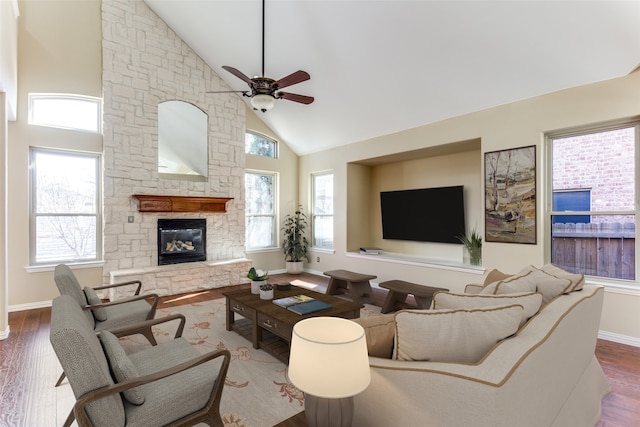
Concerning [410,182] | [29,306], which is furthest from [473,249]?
[29,306]

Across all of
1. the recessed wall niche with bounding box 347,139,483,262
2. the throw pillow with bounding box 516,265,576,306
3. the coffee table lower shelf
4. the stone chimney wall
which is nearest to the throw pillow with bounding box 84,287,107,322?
the coffee table lower shelf

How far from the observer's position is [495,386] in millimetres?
967

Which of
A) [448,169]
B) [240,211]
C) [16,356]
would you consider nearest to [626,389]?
[448,169]

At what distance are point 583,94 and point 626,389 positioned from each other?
9.67 ft

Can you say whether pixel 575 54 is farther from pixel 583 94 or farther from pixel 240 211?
pixel 240 211

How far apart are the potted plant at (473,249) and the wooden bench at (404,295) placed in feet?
2.96

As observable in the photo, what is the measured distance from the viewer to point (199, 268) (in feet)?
18.3

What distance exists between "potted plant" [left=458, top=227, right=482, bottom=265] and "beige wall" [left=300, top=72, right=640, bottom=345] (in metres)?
0.23

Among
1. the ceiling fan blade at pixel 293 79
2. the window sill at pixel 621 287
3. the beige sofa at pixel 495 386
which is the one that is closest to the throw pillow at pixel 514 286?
the beige sofa at pixel 495 386

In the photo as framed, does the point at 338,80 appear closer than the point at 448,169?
Yes

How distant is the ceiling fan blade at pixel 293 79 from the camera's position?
10.3 feet

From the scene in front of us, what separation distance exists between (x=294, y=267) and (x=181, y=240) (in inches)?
96.5

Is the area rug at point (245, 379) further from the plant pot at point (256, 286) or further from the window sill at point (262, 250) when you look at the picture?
the window sill at point (262, 250)

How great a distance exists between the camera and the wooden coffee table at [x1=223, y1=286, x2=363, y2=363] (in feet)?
9.19
